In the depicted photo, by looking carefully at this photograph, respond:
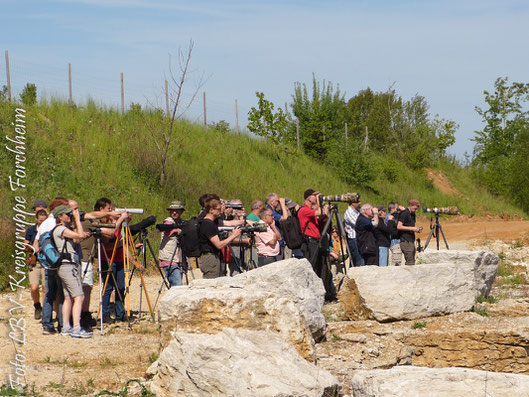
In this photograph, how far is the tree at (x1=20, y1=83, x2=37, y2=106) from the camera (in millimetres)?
24203

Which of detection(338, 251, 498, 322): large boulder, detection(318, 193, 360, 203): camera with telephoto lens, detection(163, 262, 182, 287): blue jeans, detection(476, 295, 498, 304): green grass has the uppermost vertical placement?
detection(318, 193, 360, 203): camera with telephoto lens

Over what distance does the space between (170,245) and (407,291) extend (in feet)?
12.1

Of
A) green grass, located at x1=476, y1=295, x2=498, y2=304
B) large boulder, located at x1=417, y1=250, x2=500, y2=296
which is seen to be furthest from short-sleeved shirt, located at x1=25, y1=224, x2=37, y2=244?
green grass, located at x1=476, y1=295, x2=498, y2=304

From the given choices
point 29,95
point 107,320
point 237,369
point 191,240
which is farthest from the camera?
point 29,95

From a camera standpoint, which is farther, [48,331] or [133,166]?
[133,166]

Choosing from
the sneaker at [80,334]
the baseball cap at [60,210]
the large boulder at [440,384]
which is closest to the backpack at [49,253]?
the baseball cap at [60,210]

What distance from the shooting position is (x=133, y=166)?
875 inches

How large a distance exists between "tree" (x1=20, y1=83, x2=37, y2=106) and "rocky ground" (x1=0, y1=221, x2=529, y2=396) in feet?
47.8

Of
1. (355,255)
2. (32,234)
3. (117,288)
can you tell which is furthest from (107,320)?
(355,255)

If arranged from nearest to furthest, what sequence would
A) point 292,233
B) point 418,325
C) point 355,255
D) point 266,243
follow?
point 418,325 < point 266,243 < point 292,233 < point 355,255

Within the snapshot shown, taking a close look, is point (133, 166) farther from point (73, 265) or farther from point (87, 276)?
point (73, 265)

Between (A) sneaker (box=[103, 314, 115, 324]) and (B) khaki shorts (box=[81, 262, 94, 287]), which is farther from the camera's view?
(A) sneaker (box=[103, 314, 115, 324])

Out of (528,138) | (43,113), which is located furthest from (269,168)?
(528,138)

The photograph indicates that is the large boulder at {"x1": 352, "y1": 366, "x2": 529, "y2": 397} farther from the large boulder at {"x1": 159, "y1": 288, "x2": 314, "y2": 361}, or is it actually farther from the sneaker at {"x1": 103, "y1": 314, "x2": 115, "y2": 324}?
the sneaker at {"x1": 103, "y1": 314, "x2": 115, "y2": 324}
